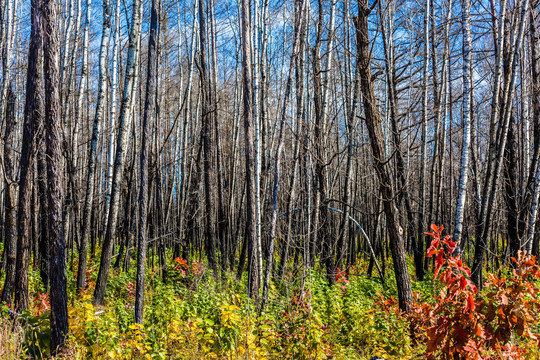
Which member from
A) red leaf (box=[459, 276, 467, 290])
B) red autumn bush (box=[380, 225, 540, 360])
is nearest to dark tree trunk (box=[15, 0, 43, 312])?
red autumn bush (box=[380, 225, 540, 360])

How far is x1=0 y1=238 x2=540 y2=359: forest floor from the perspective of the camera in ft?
11.8

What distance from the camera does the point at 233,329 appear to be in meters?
3.64

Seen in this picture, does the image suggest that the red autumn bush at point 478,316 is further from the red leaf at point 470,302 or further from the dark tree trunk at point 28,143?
the dark tree trunk at point 28,143

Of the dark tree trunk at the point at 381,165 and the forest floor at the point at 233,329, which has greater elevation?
the dark tree trunk at the point at 381,165

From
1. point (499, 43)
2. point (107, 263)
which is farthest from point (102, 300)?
point (499, 43)

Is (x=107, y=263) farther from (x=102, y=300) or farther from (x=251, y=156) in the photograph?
(x=251, y=156)

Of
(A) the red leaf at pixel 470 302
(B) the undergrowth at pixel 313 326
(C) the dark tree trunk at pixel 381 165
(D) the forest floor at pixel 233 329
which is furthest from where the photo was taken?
(C) the dark tree trunk at pixel 381 165

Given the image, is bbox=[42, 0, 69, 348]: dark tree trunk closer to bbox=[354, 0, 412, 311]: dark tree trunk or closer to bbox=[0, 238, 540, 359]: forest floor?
bbox=[0, 238, 540, 359]: forest floor

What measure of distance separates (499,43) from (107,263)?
695 cm

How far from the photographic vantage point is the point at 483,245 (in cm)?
538

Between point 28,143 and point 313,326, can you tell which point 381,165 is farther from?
point 28,143

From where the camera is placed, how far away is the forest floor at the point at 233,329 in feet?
11.8

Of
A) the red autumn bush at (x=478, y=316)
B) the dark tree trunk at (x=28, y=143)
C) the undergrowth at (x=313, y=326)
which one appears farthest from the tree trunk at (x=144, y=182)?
Answer: the red autumn bush at (x=478, y=316)

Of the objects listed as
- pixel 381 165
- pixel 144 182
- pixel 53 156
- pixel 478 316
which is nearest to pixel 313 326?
pixel 478 316
